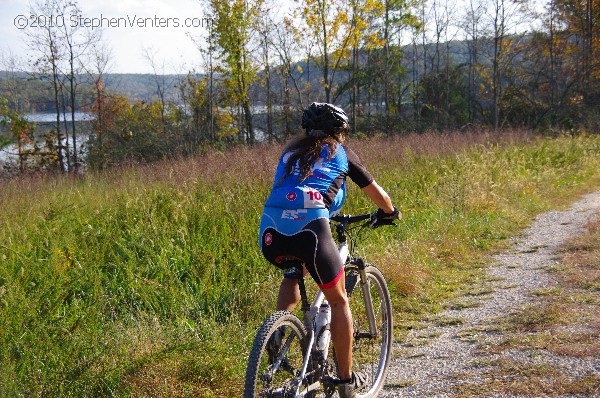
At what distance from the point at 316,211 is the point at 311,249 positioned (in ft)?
0.66

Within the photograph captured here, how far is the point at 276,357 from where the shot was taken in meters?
3.13

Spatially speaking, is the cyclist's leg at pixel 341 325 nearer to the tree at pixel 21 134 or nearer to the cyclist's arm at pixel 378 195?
the cyclist's arm at pixel 378 195

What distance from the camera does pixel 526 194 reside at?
12.5 m

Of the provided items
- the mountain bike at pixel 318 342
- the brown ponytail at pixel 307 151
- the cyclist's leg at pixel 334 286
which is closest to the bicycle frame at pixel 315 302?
the mountain bike at pixel 318 342

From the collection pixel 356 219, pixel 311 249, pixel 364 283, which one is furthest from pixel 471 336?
pixel 311 249

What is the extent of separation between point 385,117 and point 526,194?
2610cm

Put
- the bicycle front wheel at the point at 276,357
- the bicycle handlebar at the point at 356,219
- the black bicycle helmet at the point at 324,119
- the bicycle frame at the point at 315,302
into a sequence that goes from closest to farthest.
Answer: the bicycle front wheel at the point at 276,357 → the bicycle frame at the point at 315,302 → the black bicycle helmet at the point at 324,119 → the bicycle handlebar at the point at 356,219

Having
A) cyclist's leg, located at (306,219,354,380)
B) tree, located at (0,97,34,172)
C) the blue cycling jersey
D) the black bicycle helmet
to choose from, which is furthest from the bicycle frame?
tree, located at (0,97,34,172)

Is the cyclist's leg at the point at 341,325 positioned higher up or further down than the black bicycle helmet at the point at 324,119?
further down

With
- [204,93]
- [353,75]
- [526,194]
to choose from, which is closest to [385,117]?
[353,75]

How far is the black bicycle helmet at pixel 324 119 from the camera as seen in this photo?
11.4ft

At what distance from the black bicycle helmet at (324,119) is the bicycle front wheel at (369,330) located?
1.01 meters

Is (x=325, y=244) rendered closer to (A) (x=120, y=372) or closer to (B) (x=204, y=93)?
(A) (x=120, y=372)

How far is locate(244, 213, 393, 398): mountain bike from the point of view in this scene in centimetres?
302
